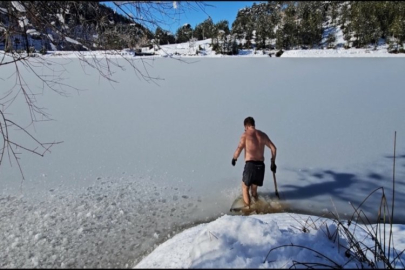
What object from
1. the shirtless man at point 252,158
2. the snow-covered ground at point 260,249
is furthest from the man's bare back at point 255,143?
the snow-covered ground at point 260,249

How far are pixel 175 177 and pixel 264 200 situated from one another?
1.51 m

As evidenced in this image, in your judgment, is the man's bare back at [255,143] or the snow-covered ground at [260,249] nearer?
the snow-covered ground at [260,249]

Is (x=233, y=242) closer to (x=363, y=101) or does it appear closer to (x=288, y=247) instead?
(x=288, y=247)

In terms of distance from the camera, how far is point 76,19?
1945mm

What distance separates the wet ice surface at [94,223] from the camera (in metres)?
2.66

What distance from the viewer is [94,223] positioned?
Answer: 11.2 feet

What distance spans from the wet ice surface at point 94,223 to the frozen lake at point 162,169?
0.01m

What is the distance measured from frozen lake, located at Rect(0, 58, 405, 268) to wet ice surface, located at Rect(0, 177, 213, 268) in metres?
0.01

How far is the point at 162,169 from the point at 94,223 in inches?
78.8

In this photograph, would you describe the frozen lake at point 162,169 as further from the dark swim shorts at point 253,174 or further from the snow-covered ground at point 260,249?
the snow-covered ground at point 260,249

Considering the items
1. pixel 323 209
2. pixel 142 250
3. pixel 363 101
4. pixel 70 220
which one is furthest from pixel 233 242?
pixel 363 101

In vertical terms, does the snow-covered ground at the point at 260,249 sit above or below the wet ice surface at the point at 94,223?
above

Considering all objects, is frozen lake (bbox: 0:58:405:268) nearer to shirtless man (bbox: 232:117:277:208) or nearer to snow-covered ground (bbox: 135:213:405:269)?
shirtless man (bbox: 232:117:277:208)

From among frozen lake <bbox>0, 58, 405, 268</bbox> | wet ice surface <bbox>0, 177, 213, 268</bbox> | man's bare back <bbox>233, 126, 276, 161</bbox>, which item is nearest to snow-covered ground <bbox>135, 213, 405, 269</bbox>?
wet ice surface <bbox>0, 177, 213, 268</bbox>
